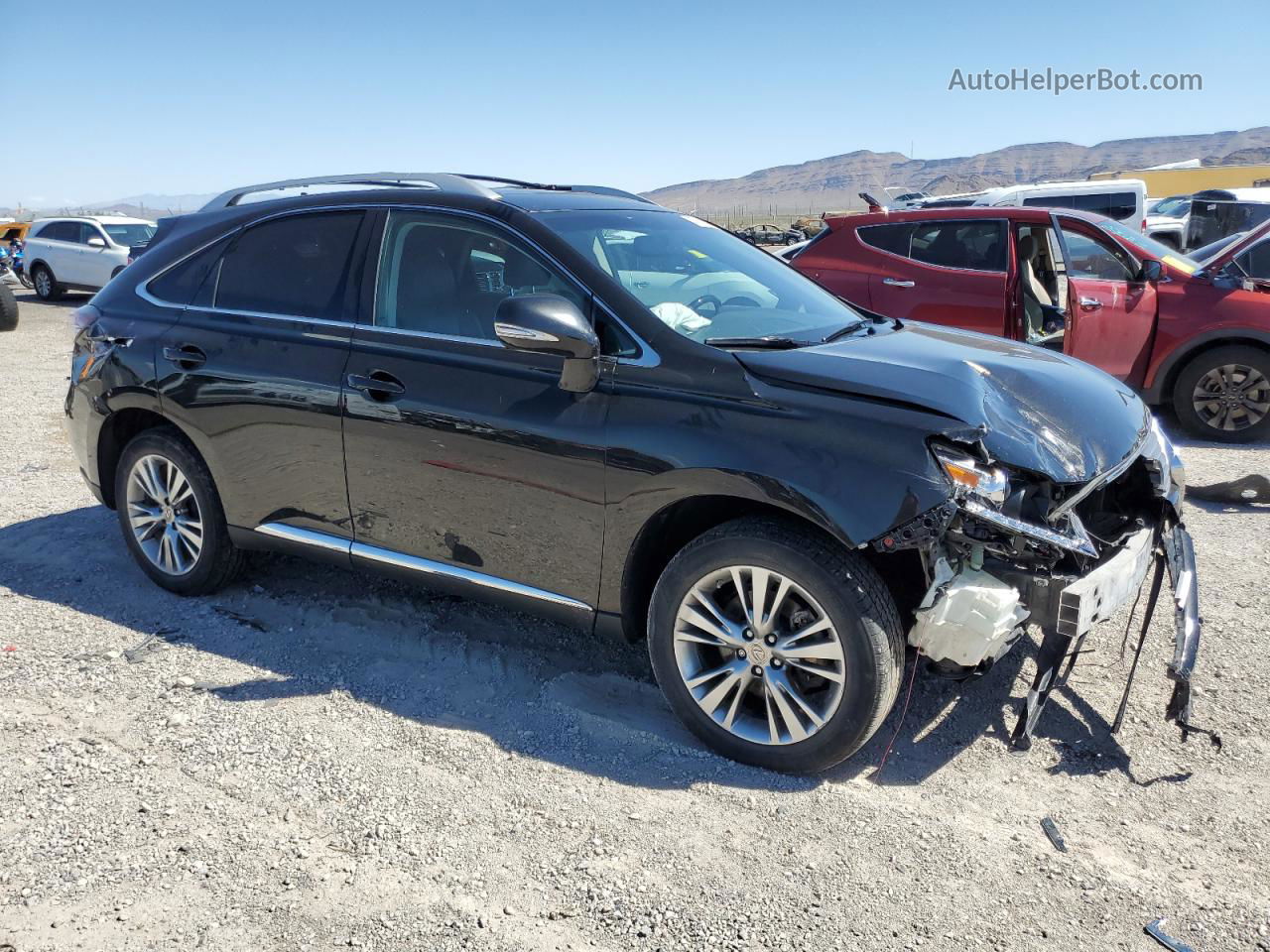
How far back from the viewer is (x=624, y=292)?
3.51 m

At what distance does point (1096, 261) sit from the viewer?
8.05 metres

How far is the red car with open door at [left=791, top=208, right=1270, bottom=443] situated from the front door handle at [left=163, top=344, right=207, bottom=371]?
480 centimetres

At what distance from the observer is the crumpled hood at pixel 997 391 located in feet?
10.2

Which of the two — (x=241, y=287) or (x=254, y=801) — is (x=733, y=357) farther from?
(x=241, y=287)

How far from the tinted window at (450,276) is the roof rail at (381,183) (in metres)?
0.17

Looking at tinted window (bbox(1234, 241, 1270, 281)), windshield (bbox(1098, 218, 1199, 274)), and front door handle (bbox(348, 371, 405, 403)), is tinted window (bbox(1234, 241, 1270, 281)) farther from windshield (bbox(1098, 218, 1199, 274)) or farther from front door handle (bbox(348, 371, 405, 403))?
front door handle (bbox(348, 371, 405, 403))

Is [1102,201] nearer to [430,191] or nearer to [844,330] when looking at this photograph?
[844,330]

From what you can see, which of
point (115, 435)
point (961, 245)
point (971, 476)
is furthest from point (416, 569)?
point (961, 245)

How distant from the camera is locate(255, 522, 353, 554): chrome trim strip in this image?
4.12m

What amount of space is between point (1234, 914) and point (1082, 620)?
0.84m

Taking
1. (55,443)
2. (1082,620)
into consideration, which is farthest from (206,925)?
(55,443)

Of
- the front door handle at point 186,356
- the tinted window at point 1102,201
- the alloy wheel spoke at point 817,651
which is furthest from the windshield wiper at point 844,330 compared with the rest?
the tinted window at point 1102,201

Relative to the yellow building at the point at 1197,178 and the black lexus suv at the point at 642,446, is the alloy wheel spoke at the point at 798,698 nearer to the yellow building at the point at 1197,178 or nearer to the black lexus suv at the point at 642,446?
the black lexus suv at the point at 642,446

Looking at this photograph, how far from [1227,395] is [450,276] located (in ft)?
21.7
